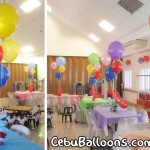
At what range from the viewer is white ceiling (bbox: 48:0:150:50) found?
6109 mm

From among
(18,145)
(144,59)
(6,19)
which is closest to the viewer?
(18,145)

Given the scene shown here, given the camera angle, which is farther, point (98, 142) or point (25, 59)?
point (98, 142)

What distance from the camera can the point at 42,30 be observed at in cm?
211

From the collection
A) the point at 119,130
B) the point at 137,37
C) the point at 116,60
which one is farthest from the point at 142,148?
the point at 137,37

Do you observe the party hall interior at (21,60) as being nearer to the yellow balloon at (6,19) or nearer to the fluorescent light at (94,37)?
the yellow balloon at (6,19)

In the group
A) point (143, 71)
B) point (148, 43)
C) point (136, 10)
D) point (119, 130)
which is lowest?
point (119, 130)

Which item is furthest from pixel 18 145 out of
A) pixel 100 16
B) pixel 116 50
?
pixel 100 16

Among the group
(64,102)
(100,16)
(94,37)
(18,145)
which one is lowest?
(64,102)

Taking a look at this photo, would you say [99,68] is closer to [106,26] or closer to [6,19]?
[106,26]

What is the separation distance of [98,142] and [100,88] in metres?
5.54

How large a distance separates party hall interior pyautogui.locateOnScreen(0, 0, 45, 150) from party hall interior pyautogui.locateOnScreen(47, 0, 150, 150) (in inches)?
13.2

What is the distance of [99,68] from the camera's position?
7.62 metres

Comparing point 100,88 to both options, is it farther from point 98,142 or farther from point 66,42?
point 98,142

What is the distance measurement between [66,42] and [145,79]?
4192 mm
